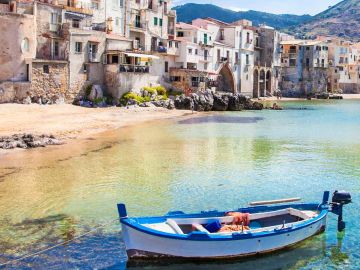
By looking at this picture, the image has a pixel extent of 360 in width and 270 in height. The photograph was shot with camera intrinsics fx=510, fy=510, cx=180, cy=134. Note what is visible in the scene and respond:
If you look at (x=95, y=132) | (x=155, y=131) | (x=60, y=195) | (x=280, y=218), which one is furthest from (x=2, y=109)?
(x=280, y=218)

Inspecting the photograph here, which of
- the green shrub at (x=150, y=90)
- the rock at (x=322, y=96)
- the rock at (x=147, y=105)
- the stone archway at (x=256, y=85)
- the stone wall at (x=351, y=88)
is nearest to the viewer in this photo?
the rock at (x=147, y=105)

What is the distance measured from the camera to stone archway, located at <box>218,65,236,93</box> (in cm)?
10381

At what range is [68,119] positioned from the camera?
5200 centimetres

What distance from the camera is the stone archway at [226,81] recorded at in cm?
10381

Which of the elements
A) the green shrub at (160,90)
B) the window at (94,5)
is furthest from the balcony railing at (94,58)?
the green shrub at (160,90)

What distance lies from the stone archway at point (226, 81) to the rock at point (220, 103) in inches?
926

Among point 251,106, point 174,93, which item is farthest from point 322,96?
point 174,93

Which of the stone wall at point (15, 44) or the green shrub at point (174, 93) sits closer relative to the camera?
the stone wall at point (15, 44)

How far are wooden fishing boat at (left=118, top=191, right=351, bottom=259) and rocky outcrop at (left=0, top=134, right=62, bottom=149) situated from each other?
22.5m

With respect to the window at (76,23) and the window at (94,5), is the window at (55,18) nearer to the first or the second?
the window at (76,23)

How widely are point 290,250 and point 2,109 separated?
40809 millimetres

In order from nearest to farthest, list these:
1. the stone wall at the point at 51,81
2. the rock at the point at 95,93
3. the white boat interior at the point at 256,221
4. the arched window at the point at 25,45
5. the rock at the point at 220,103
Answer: the white boat interior at the point at 256,221, the arched window at the point at 25,45, the stone wall at the point at 51,81, the rock at the point at 95,93, the rock at the point at 220,103

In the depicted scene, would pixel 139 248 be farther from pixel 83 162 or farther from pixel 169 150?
pixel 169 150

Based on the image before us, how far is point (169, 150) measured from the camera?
130ft
